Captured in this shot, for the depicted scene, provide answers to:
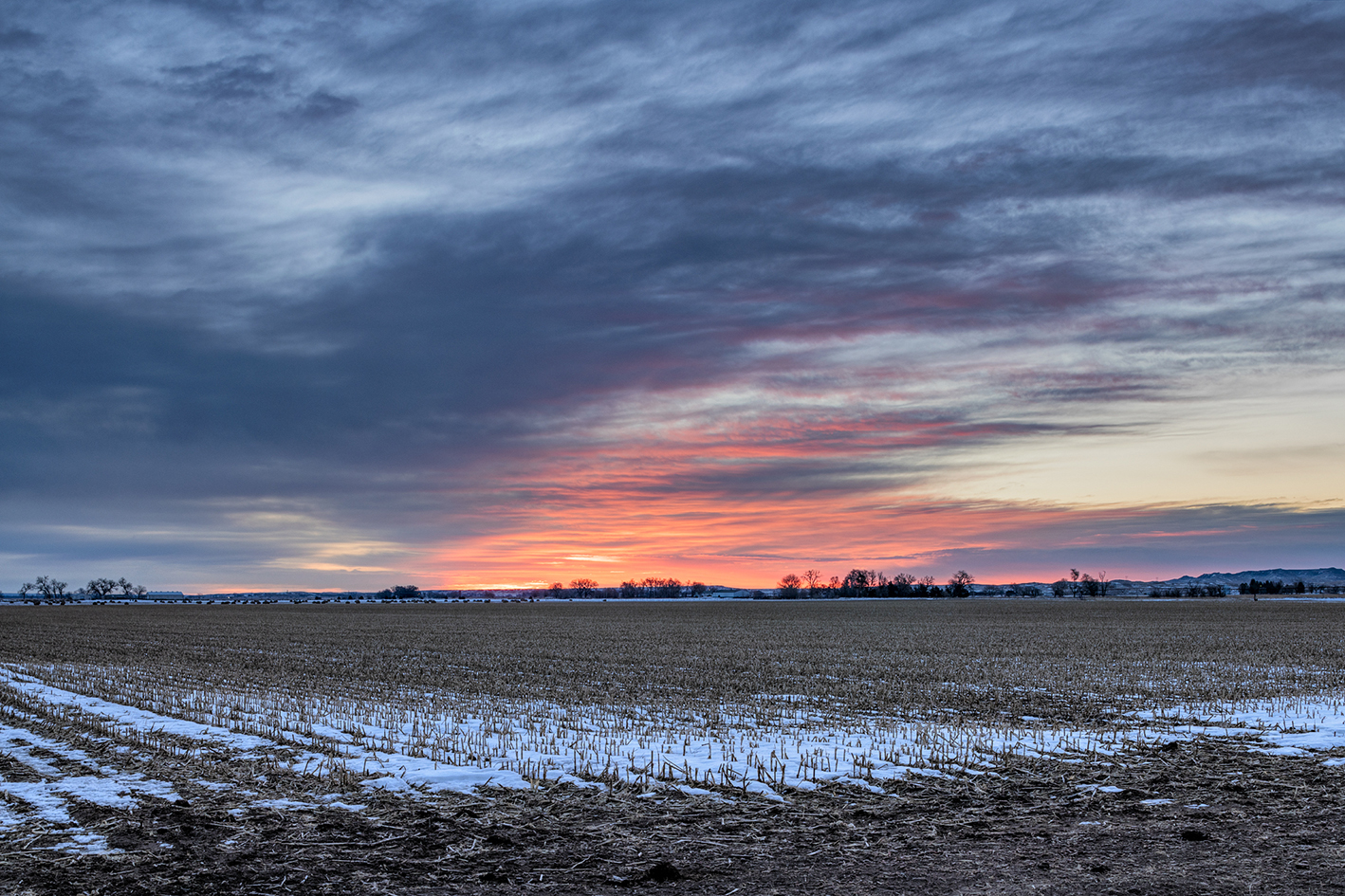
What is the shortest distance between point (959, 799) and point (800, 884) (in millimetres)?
4045

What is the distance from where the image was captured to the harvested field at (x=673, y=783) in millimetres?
7930

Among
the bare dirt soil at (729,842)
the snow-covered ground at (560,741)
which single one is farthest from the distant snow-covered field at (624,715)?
the bare dirt soil at (729,842)

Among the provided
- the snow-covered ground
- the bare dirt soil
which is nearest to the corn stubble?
the snow-covered ground

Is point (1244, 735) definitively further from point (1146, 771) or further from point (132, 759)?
point (132, 759)

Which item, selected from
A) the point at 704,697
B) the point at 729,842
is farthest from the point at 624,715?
the point at 729,842

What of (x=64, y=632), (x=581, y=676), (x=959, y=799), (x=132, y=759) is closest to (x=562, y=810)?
(x=959, y=799)

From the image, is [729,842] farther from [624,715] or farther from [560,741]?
[624,715]

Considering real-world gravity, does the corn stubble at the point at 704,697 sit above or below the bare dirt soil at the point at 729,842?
below

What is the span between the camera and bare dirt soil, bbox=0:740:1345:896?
7566 mm

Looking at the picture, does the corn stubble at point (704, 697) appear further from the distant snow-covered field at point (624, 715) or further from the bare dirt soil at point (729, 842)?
the bare dirt soil at point (729, 842)

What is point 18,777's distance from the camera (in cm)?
1157

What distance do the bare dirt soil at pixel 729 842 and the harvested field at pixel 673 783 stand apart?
39 millimetres

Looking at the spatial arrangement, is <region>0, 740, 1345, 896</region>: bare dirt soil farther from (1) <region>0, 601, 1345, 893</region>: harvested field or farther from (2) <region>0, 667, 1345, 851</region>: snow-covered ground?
(2) <region>0, 667, 1345, 851</region>: snow-covered ground

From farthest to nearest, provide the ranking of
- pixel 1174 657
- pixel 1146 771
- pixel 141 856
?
pixel 1174 657, pixel 1146 771, pixel 141 856
